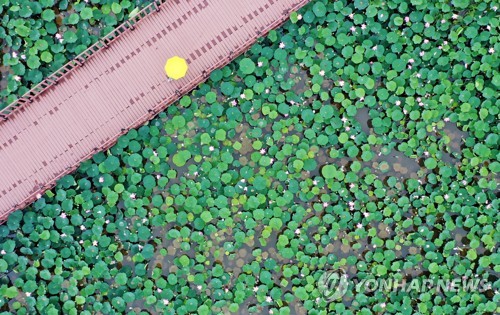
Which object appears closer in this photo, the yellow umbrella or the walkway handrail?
the yellow umbrella

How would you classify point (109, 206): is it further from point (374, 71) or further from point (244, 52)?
point (374, 71)

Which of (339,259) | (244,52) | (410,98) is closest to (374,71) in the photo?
(410,98)

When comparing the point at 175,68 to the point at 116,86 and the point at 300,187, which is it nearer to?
the point at 116,86

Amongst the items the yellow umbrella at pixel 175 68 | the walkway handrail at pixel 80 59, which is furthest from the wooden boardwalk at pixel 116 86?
the yellow umbrella at pixel 175 68

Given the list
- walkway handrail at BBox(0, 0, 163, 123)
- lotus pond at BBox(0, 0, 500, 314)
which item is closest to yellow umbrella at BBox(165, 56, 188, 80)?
lotus pond at BBox(0, 0, 500, 314)

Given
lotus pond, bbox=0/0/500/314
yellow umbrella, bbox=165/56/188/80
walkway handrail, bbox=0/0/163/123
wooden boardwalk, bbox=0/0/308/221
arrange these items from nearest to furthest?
yellow umbrella, bbox=165/56/188/80 → walkway handrail, bbox=0/0/163/123 → wooden boardwalk, bbox=0/0/308/221 → lotus pond, bbox=0/0/500/314

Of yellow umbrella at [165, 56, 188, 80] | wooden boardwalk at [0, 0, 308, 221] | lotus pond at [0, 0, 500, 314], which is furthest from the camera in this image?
lotus pond at [0, 0, 500, 314]

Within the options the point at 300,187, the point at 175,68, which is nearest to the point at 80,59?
the point at 175,68

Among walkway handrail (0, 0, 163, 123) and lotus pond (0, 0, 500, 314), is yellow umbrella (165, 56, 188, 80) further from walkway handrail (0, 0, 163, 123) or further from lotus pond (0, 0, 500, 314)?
walkway handrail (0, 0, 163, 123)
